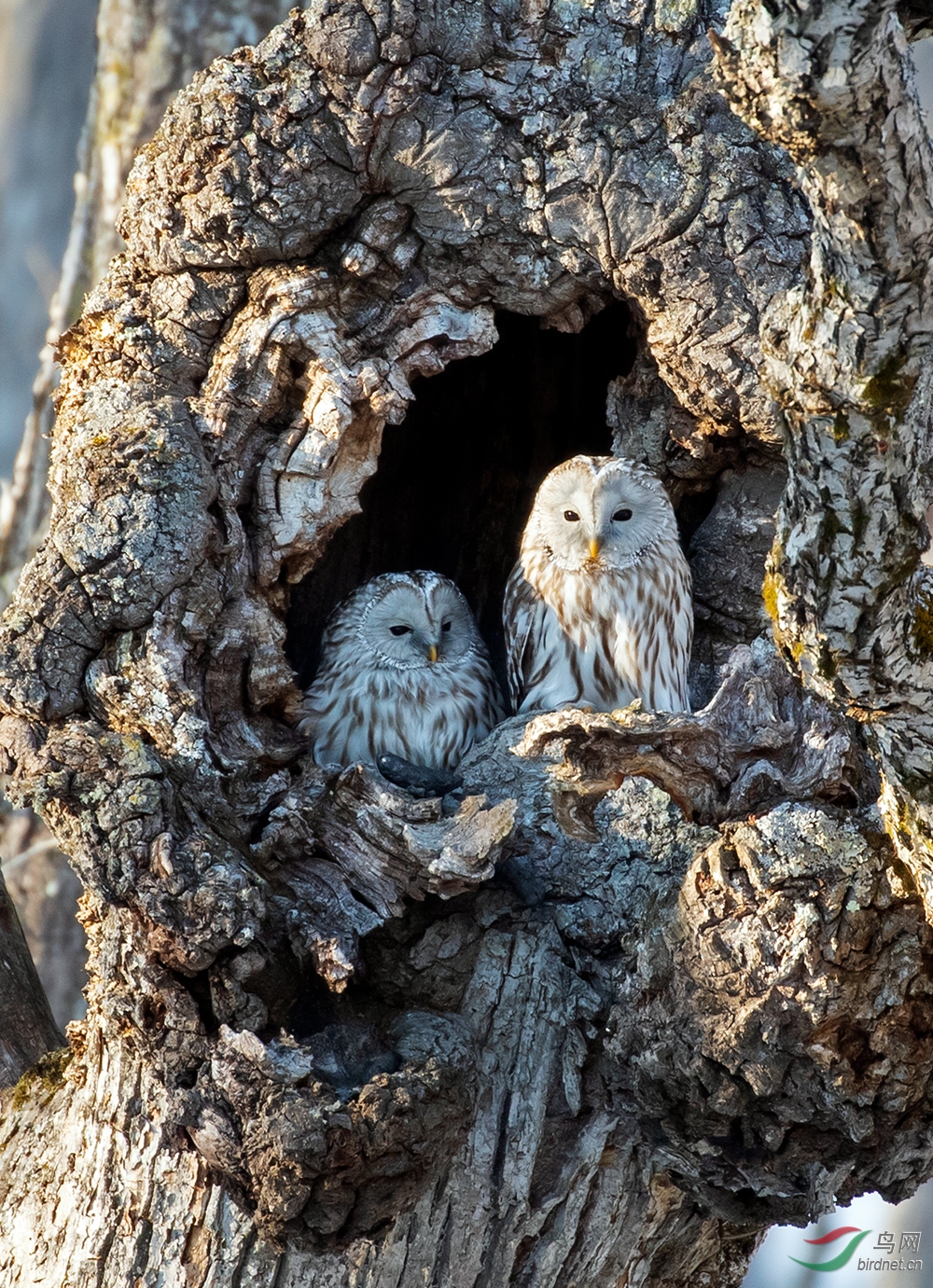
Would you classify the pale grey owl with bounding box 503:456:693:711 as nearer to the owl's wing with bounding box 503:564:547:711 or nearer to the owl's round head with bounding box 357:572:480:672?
the owl's wing with bounding box 503:564:547:711

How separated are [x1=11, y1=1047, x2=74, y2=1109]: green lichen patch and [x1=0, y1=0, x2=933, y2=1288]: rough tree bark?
4 centimetres

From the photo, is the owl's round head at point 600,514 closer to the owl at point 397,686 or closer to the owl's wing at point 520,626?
the owl's wing at point 520,626

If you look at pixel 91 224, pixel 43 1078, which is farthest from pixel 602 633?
pixel 91 224

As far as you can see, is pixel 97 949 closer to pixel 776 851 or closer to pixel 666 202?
pixel 776 851

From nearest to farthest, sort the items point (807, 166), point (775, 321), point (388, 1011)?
1. point (807, 166)
2. point (775, 321)
3. point (388, 1011)

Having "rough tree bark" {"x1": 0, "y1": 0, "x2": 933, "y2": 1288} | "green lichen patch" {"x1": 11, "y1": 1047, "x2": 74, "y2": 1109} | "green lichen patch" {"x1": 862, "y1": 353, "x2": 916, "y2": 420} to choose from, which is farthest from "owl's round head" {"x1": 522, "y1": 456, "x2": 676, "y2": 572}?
"green lichen patch" {"x1": 11, "y1": 1047, "x2": 74, "y2": 1109}

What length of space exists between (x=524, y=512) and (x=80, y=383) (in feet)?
6.21

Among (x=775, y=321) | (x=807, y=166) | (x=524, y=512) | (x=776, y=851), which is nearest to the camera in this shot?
(x=807, y=166)

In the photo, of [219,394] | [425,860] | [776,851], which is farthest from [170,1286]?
[219,394]

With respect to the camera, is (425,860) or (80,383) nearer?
(425,860)

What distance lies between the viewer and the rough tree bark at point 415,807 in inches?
118

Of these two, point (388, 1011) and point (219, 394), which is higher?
point (219, 394)

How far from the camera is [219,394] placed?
11.5 feet

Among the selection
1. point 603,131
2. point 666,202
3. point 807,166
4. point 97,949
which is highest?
point 603,131
